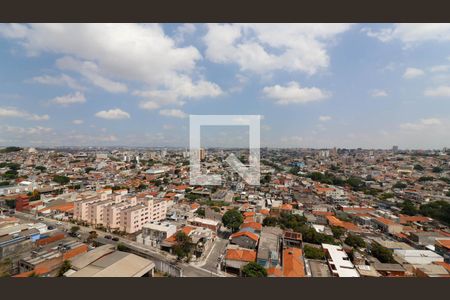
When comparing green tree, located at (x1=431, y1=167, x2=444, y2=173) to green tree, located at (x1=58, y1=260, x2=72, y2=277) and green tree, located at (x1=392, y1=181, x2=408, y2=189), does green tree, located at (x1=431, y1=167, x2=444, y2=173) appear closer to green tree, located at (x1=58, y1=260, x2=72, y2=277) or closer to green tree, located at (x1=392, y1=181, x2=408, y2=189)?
green tree, located at (x1=392, y1=181, x2=408, y2=189)

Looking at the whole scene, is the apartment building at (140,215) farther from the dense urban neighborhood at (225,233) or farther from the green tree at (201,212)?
the green tree at (201,212)

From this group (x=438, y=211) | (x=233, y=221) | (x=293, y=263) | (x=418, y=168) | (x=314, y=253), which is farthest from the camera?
(x=418, y=168)

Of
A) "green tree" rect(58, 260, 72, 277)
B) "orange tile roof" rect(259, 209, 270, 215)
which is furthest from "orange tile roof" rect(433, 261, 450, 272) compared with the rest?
"green tree" rect(58, 260, 72, 277)

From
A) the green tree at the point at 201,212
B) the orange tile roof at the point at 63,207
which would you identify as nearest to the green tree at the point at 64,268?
the green tree at the point at 201,212

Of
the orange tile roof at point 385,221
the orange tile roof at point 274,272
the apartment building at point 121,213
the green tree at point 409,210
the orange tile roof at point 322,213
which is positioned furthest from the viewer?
the green tree at point 409,210

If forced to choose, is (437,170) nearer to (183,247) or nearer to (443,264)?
(443,264)

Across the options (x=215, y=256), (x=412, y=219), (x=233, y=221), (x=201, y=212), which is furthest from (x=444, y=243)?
(x=201, y=212)

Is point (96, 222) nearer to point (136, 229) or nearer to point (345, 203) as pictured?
point (136, 229)

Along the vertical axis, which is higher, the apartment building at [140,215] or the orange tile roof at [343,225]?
the apartment building at [140,215]
